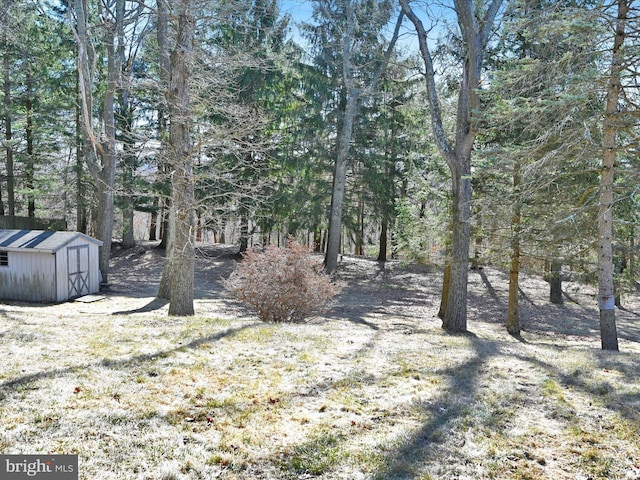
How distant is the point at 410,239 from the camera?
12344 mm

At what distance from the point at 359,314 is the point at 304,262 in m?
3.86

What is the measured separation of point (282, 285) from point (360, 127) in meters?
11.2

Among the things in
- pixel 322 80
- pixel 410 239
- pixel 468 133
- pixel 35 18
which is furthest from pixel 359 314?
pixel 35 18

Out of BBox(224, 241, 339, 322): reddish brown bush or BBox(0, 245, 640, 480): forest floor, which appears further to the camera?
BBox(224, 241, 339, 322): reddish brown bush

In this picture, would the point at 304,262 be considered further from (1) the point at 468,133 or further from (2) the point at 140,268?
(2) the point at 140,268

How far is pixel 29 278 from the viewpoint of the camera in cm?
1322

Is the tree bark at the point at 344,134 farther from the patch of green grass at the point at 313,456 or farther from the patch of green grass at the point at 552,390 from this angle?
the patch of green grass at the point at 313,456

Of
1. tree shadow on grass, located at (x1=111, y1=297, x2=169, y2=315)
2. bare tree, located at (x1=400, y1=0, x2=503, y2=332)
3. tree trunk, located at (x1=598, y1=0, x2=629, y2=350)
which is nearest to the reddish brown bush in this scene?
bare tree, located at (x1=400, y1=0, x2=503, y2=332)

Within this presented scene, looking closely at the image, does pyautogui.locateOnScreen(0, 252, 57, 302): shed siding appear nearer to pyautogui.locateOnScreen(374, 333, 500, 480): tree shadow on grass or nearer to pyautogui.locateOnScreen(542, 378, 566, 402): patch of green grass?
pyautogui.locateOnScreen(374, 333, 500, 480): tree shadow on grass

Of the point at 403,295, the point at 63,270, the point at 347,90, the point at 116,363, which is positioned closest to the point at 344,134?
the point at 347,90

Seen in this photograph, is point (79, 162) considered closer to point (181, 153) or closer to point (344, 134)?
point (344, 134)

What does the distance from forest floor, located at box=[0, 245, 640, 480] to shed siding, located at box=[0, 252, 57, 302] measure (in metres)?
6.47

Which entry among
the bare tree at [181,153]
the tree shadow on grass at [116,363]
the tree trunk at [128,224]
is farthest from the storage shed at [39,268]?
the tree shadow on grass at [116,363]

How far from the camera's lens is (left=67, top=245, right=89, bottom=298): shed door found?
13.7 metres
